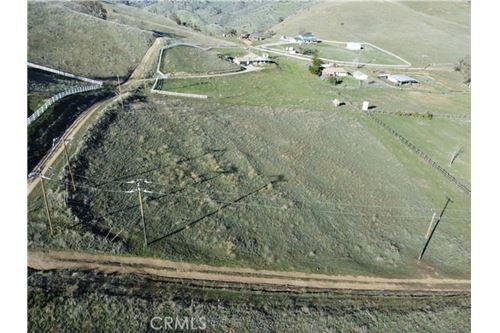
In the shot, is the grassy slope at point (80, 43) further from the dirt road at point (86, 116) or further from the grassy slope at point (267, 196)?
the grassy slope at point (267, 196)

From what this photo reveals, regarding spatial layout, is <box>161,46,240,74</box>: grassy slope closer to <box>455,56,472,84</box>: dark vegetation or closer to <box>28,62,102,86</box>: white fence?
<box>28,62,102,86</box>: white fence

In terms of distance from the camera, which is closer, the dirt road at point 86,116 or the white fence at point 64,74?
the dirt road at point 86,116

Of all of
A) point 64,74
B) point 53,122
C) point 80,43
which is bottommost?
point 53,122

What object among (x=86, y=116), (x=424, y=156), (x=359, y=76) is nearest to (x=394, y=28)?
(x=359, y=76)

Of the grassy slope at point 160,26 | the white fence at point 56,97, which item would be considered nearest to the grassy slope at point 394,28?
the grassy slope at point 160,26

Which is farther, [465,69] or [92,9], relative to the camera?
[92,9]

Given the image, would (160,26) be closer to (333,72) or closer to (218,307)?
(333,72)

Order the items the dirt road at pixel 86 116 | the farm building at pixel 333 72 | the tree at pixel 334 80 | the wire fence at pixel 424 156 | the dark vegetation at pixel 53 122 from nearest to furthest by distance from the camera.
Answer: the dirt road at pixel 86 116, the dark vegetation at pixel 53 122, the wire fence at pixel 424 156, the tree at pixel 334 80, the farm building at pixel 333 72
